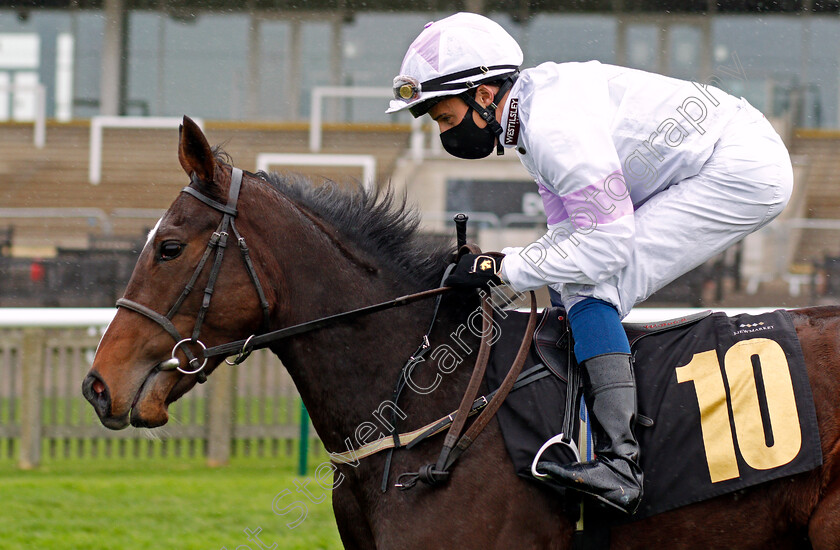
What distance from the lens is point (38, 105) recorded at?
14.9m

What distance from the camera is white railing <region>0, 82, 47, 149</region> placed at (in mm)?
14711

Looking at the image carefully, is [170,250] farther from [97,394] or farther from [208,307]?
[97,394]

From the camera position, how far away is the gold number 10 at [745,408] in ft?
7.93

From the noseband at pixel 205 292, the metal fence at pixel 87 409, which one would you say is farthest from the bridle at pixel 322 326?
the metal fence at pixel 87 409

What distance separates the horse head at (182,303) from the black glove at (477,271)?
20.8 inches

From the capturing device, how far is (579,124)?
2.43m

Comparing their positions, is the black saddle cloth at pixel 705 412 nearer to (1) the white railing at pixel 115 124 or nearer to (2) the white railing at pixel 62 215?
(2) the white railing at pixel 62 215

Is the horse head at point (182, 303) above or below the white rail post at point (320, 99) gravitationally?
above

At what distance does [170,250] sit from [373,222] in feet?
2.02

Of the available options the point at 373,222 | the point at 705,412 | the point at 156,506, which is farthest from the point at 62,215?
the point at 705,412

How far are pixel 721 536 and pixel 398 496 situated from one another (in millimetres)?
857

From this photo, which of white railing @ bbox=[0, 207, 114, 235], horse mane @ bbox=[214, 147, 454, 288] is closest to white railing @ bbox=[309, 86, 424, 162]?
white railing @ bbox=[0, 207, 114, 235]

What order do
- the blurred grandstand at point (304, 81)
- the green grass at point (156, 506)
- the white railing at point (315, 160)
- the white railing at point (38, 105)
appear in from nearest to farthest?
the green grass at point (156, 506) → the blurred grandstand at point (304, 81) → the white railing at point (315, 160) → the white railing at point (38, 105)

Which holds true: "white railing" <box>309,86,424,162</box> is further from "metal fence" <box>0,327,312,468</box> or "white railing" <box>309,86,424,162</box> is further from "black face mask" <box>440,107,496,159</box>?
"black face mask" <box>440,107,496,159</box>
